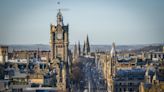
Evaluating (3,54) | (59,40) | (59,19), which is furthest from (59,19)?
(3,54)

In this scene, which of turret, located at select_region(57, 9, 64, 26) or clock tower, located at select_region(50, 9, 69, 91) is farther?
turret, located at select_region(57, 9, 64, 26)

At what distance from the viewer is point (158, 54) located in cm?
6788

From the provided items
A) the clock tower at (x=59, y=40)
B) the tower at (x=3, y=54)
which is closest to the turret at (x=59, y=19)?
the clock tower at (x=59, y=40)

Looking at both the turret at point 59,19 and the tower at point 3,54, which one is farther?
the tower at point 3,54

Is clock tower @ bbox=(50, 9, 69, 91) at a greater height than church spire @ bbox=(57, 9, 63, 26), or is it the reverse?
church spire @ bbox=(57, 9, 63, 26)

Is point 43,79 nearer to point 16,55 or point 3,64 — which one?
point 3,64

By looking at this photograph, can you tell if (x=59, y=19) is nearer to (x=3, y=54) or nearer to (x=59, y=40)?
(x=59, y=40)

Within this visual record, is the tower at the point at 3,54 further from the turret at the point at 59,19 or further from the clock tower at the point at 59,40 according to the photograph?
the turret at the point at 59,19

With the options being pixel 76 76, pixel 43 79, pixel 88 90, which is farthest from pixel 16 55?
pixel 43 79

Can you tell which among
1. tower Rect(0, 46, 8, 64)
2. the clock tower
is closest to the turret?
the clock tower

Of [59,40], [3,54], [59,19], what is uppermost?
[59,19]

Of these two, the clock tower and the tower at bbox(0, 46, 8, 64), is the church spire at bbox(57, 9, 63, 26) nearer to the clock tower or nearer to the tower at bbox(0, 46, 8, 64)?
the clock tower

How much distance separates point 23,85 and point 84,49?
213 feet

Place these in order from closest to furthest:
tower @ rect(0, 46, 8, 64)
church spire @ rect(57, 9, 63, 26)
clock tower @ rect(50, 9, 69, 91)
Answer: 1. clock tower @ rect(50, 9, 69, 91)
2. church spire @ rect(57, 9, 63, 26)
3. tower @ rect(0, 46, 8, 64)
